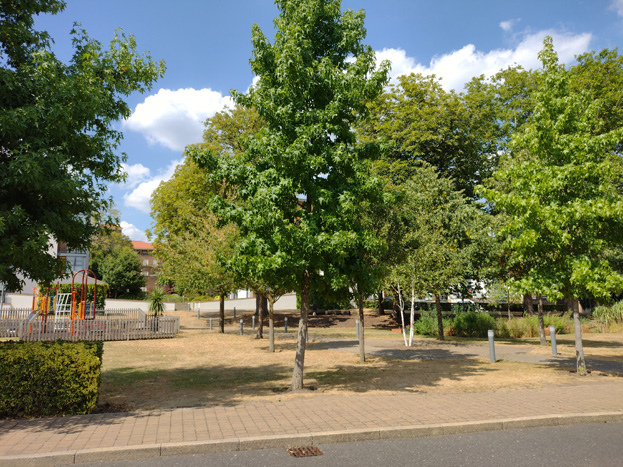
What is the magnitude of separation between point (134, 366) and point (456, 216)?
15811mm

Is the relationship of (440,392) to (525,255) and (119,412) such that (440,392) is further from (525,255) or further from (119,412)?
(119,412)

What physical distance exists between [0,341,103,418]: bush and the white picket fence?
12305 millimetres

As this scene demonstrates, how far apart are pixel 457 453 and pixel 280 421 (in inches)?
103

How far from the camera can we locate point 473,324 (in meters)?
24.4

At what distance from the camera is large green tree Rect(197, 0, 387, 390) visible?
29.2ft

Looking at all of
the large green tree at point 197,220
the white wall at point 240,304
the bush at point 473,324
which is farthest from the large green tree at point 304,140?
the white wall at point 240,304

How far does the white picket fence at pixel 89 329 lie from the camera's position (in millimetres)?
19281

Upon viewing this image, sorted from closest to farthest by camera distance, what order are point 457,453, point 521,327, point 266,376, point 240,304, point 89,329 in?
point 457,453 → point 266,376 → point 89,329 → point 521,327 → point 240,304

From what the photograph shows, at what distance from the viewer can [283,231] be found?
28.7 feet

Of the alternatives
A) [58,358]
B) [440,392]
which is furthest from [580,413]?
[58,358]

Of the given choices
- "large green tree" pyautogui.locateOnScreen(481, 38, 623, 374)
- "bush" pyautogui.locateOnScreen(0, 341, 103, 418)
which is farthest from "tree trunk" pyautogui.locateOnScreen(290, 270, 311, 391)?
"large green tree" pyautogui.locateOnScreen(481, 38, 623, 374)

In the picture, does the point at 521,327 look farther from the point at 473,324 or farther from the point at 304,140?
the point at 304,140

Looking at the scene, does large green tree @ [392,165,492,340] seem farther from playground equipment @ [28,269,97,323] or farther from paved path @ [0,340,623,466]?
playground equipment @ [28,269,97,323]

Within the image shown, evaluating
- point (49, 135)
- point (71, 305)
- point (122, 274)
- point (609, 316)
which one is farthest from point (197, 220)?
point (122, 274)
